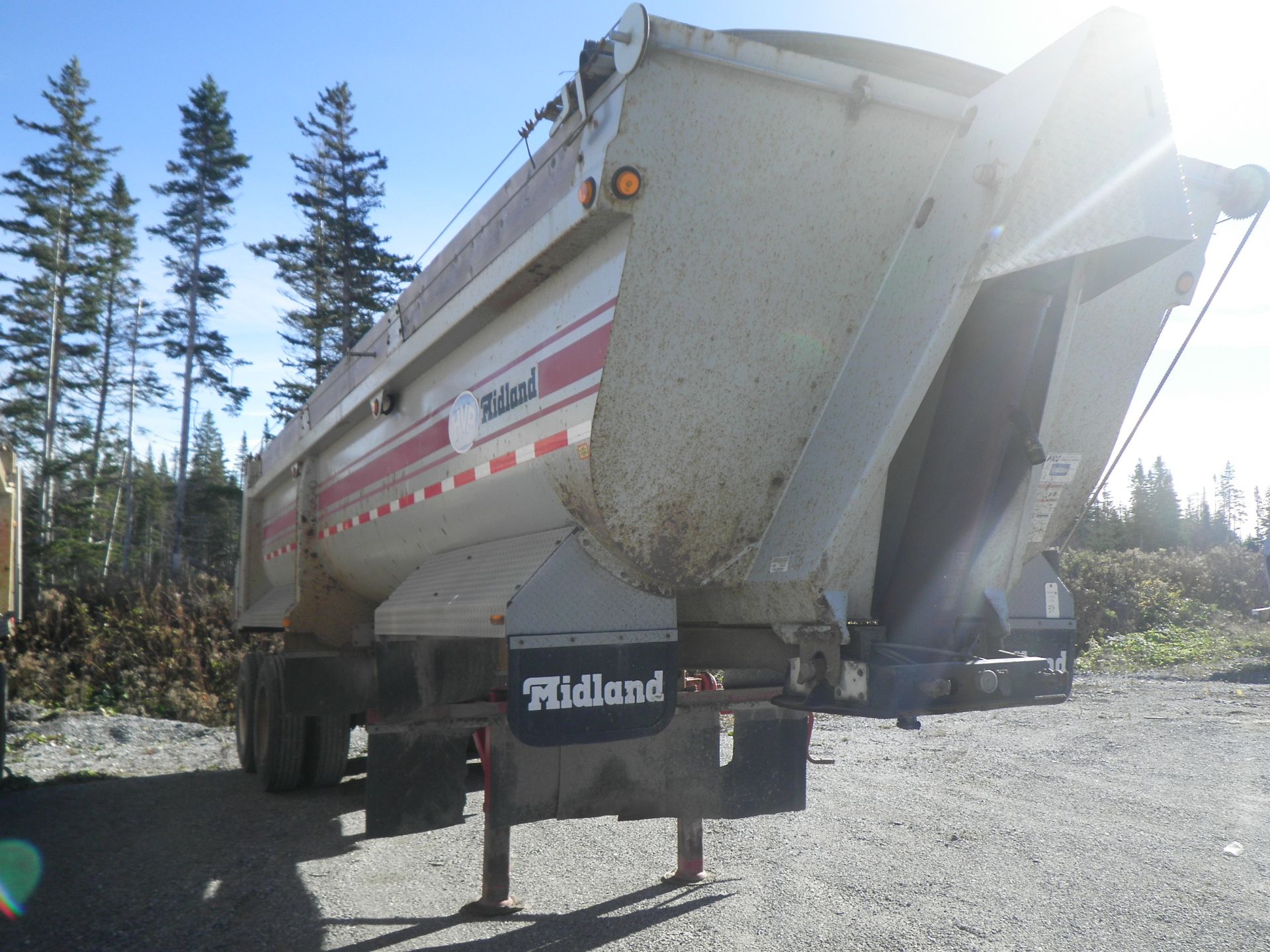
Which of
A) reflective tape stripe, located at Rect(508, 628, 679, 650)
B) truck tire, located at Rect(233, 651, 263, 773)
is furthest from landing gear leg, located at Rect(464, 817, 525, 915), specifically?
truck tire, located at Rect(233, 651, 263, 773)

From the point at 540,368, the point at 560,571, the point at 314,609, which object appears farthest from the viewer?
the point at 314,609

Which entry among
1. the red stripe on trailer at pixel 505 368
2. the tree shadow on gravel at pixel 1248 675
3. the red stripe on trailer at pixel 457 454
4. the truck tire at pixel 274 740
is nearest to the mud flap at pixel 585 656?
the red stripe on trailer at pixel 457 454

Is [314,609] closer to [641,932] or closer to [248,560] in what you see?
[248,560]

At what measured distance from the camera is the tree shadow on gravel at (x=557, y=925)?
375 centimetres

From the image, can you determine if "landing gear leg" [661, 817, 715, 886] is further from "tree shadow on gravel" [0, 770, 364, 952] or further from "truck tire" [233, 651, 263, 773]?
"truck tire" [233, 651, 263, 773]

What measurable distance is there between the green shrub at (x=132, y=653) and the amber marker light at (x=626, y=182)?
10.2 m

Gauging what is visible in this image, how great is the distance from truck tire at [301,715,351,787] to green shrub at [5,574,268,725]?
202 inches

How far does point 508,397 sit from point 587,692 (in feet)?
3.85

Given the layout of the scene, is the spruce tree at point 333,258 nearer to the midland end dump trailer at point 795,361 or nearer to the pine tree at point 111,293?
the pine tree at point 111,293

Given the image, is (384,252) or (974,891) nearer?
(974,891)

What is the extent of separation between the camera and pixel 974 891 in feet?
13.7

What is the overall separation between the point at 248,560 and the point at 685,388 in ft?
21.8

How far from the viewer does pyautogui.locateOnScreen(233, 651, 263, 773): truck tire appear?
6859 mm

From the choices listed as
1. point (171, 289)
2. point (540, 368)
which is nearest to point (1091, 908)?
point (540, 368)
